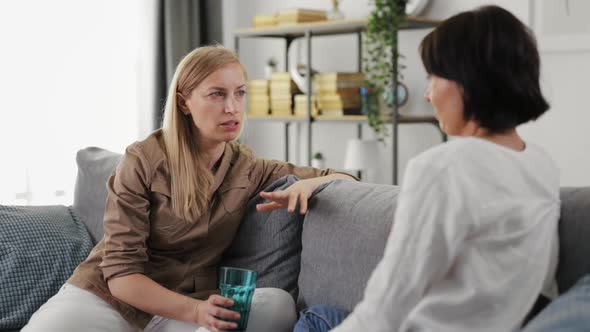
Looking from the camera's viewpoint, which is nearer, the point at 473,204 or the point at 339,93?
the point at 473,204

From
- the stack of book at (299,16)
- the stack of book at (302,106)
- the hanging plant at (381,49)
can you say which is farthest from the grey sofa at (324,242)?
the stack of book at (299,16)

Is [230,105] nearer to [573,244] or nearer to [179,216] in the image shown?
[179,216]

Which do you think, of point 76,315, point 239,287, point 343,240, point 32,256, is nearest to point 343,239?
point 343,240

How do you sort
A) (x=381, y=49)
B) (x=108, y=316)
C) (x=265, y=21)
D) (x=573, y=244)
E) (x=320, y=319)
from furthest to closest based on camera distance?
1. (x=265, y=21)
2. (x=381, y=49)
3. (x=108, y=316)
4. (x=320, y=319)
5. (x=573, y=244)

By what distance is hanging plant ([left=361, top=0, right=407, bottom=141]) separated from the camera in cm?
347

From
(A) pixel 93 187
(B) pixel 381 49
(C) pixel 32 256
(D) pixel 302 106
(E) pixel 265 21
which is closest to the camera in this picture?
(C) pixel 32 256

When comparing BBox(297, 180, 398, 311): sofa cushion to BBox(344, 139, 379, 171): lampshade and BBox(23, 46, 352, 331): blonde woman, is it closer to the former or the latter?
BBox(23, 46, 352, 331): blonde woman

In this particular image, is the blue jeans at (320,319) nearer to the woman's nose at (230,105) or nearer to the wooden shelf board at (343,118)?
A: the woman's nose at (230,105)

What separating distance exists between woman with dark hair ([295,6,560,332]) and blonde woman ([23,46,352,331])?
699 millimetres

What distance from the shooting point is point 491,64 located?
118 cm

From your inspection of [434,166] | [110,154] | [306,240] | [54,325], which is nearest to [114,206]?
[54,325]

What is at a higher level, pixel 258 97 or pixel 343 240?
pixel 258 97

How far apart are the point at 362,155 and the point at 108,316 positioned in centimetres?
208

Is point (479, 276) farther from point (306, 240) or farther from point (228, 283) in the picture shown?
point (306, 240)
